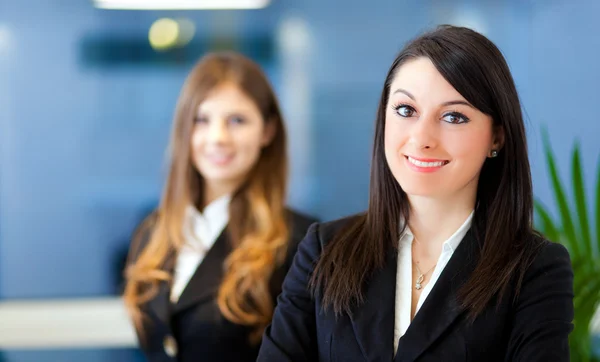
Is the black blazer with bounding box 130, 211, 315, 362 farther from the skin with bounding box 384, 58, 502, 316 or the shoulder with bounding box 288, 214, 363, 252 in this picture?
the skin with bounding box 384, 58, 502, 316

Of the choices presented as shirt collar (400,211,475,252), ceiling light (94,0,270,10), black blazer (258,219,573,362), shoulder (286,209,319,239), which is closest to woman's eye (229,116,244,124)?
shoulder (286,209,319,239)

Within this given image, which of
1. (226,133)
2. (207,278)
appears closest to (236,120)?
(226,133)

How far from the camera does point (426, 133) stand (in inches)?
63.7

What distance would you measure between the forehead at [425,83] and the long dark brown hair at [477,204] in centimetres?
1

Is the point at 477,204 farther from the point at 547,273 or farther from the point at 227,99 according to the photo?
the point at 227,99

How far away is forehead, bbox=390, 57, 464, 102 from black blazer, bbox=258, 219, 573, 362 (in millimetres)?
346

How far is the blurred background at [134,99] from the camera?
4117 mm

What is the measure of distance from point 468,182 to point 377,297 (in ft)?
1.09

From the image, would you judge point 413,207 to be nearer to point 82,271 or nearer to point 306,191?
point 306,191

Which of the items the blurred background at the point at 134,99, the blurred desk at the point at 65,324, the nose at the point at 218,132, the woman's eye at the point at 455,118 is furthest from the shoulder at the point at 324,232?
the blurred desk at the point at 65,324

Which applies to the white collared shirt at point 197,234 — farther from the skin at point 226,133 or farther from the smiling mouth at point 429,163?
the smiling mouth at point 429,163

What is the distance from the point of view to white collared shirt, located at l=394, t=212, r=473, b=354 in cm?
170

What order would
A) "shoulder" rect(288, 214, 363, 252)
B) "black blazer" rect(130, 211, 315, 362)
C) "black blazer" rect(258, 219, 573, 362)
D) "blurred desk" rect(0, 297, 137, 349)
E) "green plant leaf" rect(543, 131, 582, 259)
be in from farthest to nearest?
"blurred desk" rect(0, 297, 137, 349)
"green plant leaf" rect(543, 131, 582, 259)
"black blazer" rect(130, 211, 315, 362)
"shoulder" rect(288, 214, 363, 252)
"black blazer" rect(258, 219, 573, 362)

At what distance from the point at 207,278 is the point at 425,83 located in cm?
114
